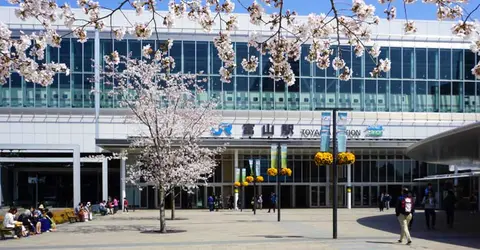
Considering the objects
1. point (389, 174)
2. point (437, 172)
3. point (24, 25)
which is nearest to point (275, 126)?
point (389, 174)

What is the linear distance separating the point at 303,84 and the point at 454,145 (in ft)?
91.4

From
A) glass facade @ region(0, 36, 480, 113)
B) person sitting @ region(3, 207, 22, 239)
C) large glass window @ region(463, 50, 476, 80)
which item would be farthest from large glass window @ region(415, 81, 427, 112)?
person sitting @ region(3, 207, 22, 239)

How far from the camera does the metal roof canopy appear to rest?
24.6 metres

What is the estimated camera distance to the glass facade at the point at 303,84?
5412 cm

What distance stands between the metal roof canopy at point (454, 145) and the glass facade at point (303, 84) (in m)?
18.9

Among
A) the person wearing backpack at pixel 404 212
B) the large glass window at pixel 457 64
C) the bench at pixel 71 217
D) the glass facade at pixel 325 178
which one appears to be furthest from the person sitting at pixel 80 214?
the large glass window at pixel 457 64

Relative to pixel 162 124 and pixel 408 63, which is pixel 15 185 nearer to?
pixel 162 124

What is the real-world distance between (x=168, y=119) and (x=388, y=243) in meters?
14.3

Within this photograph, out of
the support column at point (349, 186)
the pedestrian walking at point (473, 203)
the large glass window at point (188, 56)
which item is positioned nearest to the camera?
the pedestrian walking at point (473, 203)

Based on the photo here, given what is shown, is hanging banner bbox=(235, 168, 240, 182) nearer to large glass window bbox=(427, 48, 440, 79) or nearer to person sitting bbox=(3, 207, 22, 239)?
large glass window bbox=(427, 48, 440, 79)

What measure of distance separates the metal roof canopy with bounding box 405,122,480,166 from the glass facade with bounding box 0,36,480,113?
18.9m

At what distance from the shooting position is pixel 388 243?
20.1m

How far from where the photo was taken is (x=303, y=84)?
5644 centimetres

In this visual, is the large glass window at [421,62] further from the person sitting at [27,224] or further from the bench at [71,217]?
the person sitting at [27,224]
